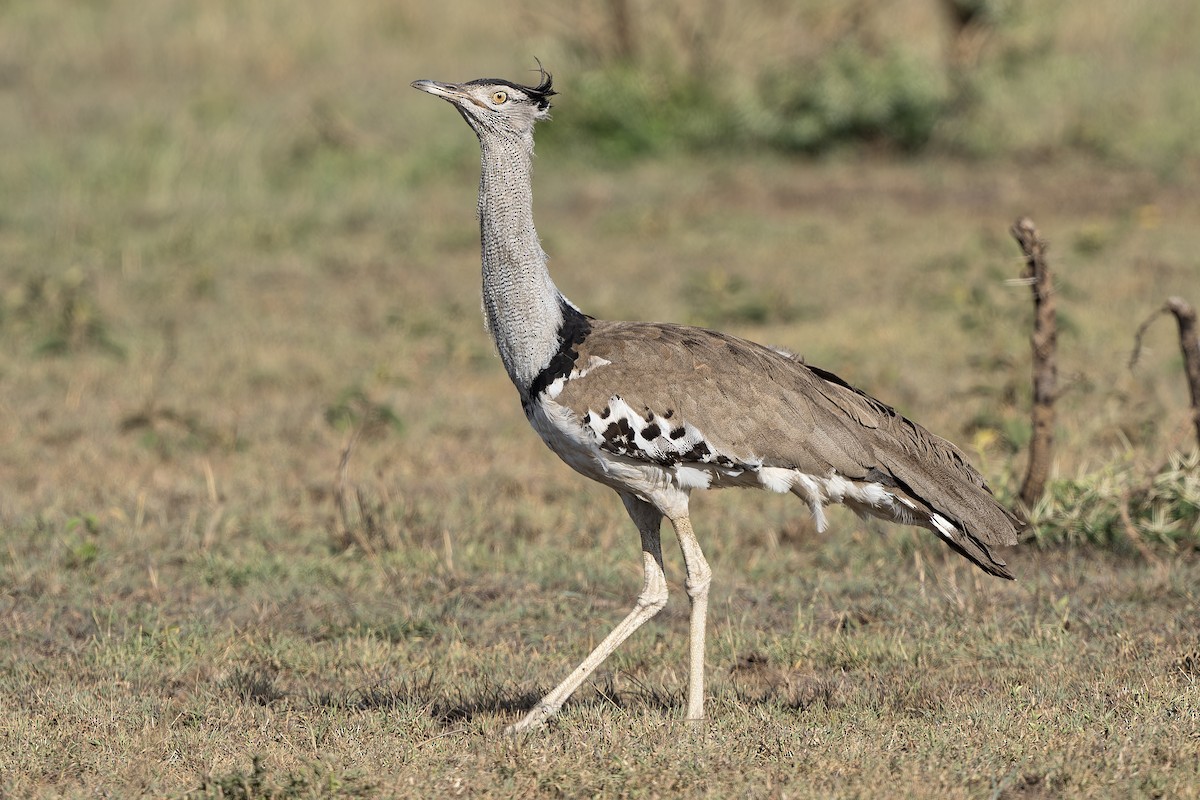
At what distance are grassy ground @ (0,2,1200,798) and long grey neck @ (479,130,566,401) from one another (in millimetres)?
920

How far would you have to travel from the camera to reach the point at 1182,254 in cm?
937

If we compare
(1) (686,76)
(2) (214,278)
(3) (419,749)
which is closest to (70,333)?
(2) (214,278)

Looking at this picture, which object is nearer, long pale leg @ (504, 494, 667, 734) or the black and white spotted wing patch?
the black and white spotted wing patch

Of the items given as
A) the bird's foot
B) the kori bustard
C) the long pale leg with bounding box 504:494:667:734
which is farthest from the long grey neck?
the bird's foot

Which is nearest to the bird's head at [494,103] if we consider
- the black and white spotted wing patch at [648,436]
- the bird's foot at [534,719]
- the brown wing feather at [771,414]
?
the brown wing feather at [771,414]

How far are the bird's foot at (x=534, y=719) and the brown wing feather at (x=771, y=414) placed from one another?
0.72 m

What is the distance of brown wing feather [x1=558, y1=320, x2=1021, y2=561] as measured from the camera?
12.7 ft

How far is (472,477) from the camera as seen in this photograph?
636 centimetres

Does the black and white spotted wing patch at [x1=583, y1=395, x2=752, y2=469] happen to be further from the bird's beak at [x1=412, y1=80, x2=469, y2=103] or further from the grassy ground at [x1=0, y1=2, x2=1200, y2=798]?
the bird's beak at [x1=412, y1=80, x2=469, y2=103]

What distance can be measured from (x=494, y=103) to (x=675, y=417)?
2.98 feet

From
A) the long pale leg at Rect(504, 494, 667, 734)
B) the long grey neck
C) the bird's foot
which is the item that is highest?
the long grey neck

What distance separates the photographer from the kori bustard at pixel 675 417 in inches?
151

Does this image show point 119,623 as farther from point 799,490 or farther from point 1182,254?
point 1182,254

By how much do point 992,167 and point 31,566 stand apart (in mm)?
8216
